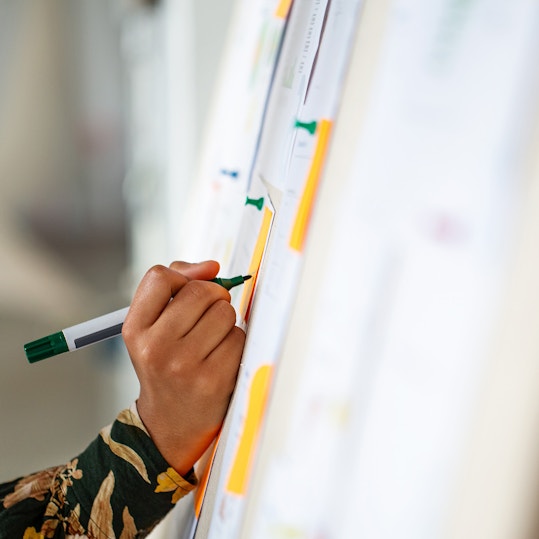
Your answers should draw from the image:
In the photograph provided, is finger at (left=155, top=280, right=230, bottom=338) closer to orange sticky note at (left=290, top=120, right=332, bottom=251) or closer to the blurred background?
orange sticky note at (left=290, top=120, right=332, bottom=251)

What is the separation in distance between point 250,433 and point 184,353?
0.41ft

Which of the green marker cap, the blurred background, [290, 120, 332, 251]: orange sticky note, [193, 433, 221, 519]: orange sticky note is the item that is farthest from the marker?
the blurred background

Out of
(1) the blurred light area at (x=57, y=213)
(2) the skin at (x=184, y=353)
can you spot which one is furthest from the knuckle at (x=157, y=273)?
(1) the blurred light area at (x=57, y=213)

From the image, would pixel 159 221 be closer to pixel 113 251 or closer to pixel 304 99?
pixel 113 251

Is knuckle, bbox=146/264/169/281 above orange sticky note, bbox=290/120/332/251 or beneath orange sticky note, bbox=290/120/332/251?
beneath

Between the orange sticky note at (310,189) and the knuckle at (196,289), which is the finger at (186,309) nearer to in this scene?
the knuckle at (196,289)

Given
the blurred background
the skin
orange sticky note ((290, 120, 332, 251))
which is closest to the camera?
orange sticky note ((290, 120, 332, 251))

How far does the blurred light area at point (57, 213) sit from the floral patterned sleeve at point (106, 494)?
0.96 meters

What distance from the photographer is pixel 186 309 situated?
43cm

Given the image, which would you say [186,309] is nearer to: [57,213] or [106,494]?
[106,494]

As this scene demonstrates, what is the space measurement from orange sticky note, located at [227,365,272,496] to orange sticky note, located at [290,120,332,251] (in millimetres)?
63

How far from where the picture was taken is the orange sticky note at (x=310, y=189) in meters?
0.29

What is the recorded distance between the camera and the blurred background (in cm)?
140

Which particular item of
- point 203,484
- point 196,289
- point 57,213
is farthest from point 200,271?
point 57,213
